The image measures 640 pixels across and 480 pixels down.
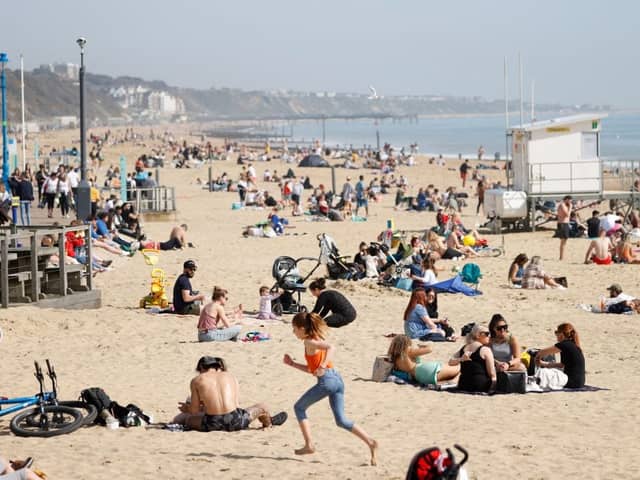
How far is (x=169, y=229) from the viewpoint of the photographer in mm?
26312

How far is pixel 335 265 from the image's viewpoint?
57.0 feet

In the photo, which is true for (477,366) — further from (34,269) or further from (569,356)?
(34,269)

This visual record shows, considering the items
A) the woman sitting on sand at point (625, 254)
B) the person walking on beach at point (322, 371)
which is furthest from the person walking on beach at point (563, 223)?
the person walking on beach at point (322, 371)

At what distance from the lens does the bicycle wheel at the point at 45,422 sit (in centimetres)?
836

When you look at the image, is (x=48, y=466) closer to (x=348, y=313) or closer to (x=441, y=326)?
(x=348, y=313)

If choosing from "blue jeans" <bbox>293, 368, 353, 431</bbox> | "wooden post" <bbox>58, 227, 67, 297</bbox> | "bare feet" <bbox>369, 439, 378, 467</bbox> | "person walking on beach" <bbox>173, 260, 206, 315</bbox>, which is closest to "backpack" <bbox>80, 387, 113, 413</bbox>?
"blue jeans" <bbox>293, 368, 353, 431</bbox>

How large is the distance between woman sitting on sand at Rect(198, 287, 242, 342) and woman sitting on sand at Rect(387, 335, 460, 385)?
8.26 feet

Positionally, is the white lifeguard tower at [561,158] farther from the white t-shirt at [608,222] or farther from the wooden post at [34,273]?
the wooden post at [34,273]

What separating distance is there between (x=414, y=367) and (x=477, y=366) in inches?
28.5

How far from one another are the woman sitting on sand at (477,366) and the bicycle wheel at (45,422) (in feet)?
11.3

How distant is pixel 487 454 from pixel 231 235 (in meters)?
17.6

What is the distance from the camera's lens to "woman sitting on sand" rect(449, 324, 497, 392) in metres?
10.0

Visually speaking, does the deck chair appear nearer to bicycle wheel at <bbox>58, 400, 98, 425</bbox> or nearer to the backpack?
the backpack

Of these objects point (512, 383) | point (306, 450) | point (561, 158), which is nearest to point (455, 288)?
point (512, 383)
